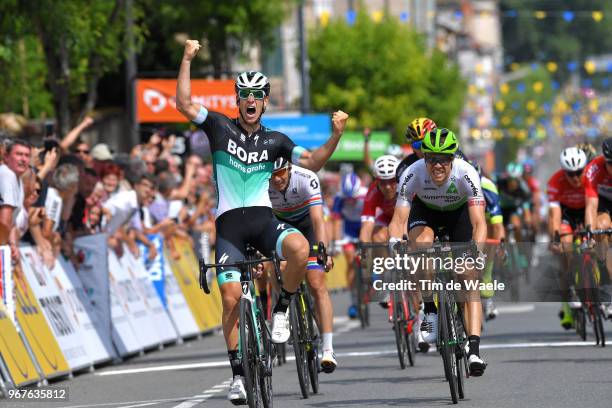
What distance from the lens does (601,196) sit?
15.8 meters

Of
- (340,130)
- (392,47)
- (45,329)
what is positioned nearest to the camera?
(340,130)

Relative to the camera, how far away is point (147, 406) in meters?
12.3

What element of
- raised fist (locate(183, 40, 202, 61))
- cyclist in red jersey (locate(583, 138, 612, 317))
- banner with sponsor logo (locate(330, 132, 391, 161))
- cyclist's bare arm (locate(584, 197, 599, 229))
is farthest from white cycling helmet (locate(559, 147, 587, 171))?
banner with sponsor logo (locate(330, 132, 391, 161))

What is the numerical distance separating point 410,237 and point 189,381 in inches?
106

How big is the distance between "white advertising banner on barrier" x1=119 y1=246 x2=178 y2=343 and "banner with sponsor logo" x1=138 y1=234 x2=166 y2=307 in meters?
0.11

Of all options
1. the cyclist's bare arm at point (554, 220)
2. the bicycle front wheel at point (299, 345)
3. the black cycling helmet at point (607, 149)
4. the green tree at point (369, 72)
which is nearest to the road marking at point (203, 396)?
the bicycle front wheel at point (299, 345)

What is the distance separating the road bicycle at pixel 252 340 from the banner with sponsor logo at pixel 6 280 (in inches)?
139

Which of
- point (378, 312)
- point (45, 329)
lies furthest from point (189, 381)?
point (378, 312)

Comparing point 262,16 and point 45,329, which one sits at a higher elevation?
point 262,16

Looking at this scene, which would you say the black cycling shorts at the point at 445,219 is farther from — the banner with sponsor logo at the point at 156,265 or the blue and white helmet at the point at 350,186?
the blue and white helmet at the point at 350,186

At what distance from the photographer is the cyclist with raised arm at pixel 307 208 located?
1369 cm

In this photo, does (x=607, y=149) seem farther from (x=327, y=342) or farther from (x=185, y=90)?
(x=185, y=90)

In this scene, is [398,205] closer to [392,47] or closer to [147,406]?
[147,406]

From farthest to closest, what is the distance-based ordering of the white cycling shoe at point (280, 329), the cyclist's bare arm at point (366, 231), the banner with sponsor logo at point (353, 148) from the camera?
the banner with sponsor logo at point (353, 148) < the cyclist's bare arm at point (366, 231) < the white cycling shoe at point (280, 329)
